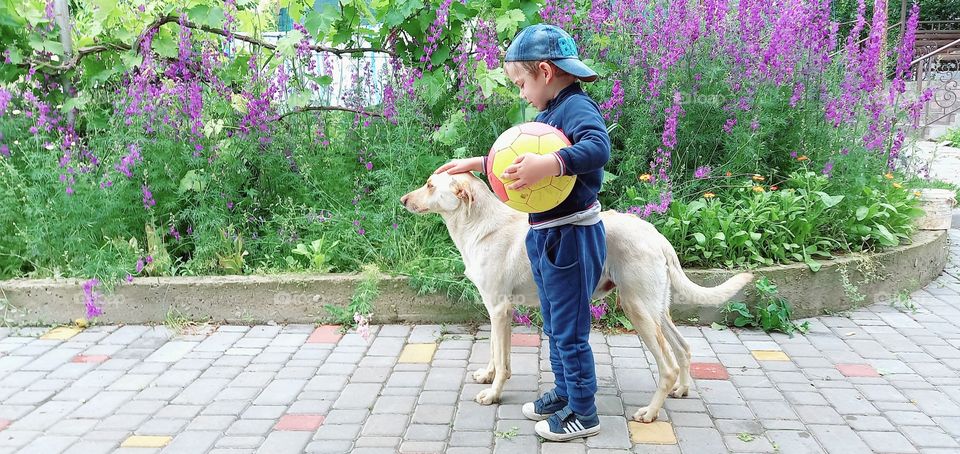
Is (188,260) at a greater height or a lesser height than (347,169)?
lesser

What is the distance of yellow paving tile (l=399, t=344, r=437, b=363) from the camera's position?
14.5 ft

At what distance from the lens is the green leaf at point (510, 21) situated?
17.3 feet

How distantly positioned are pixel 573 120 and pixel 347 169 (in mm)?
3176

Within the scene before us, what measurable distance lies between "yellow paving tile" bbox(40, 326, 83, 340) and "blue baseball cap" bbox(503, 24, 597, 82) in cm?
378

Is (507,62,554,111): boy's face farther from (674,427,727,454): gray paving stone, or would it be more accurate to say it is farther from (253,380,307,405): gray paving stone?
(253,380,307,405): gray paving stone

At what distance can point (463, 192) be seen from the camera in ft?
12.2

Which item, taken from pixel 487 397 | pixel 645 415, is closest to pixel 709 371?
pixel 645 415

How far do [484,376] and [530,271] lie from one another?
736 mm

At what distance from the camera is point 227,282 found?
503 centimetres

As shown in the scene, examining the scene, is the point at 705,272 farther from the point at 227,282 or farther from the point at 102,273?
the point at 102,273

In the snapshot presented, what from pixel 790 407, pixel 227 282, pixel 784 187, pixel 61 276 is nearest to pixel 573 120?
pixel 790 407

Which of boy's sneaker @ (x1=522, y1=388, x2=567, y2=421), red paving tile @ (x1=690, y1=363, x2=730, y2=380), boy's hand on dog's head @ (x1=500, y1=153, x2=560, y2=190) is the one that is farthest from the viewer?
red paving tile @ (x1=690, y1=363, x2=730, y2=380)

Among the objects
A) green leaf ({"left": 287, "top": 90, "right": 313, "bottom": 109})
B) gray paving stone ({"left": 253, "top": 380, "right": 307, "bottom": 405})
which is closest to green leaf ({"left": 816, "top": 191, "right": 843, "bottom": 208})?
gray paving stone ({"left": 253, "top": 380, "right": 307, "bottom": 405})

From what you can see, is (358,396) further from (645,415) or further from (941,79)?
(941,79)
